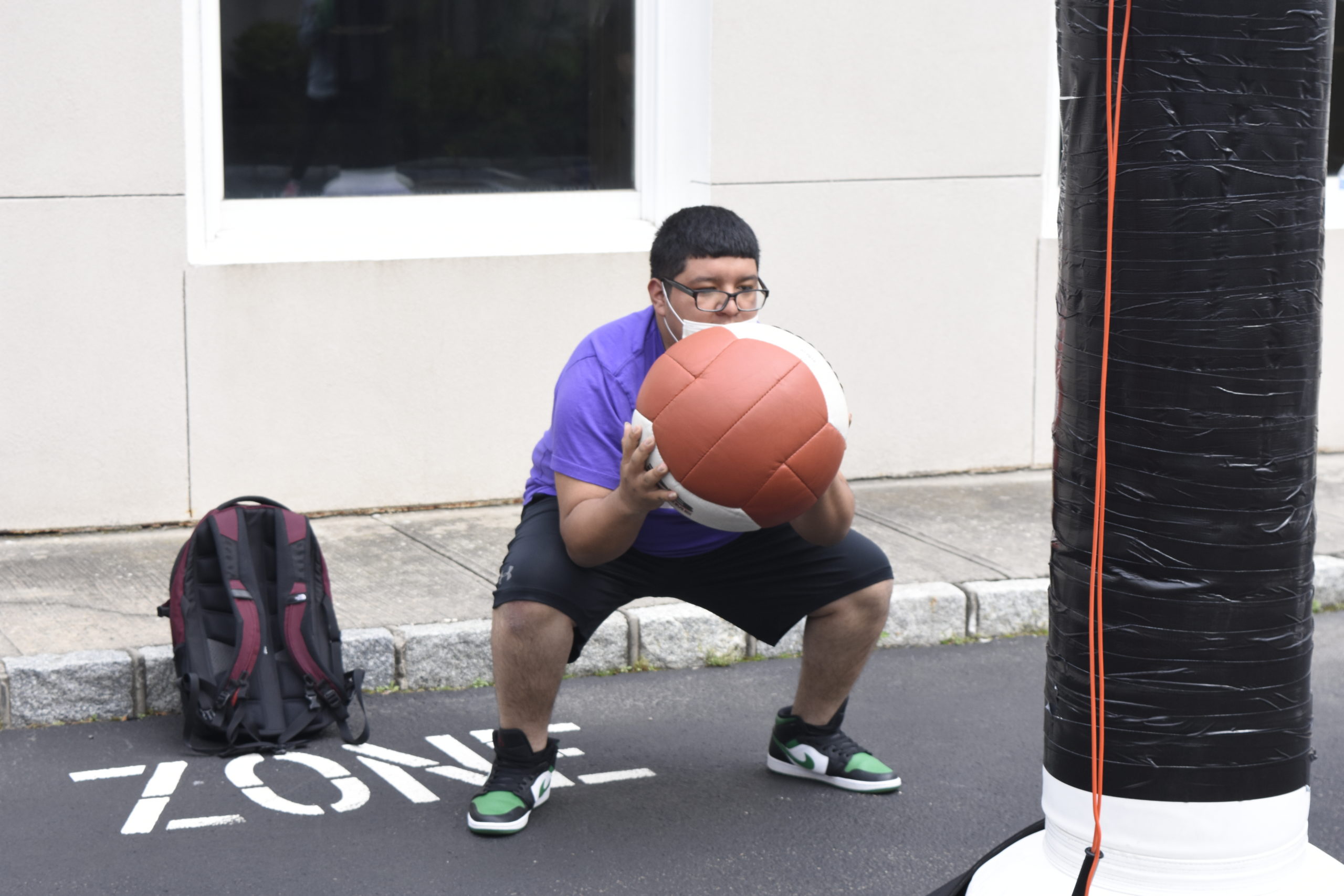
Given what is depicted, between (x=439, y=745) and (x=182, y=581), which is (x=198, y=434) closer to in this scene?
(x=182, y=581)

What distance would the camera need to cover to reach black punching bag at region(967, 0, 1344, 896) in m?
2.50

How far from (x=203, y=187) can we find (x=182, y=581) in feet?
7.67

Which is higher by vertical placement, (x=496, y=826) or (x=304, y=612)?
(x=304, y=612)

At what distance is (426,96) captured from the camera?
6746 mm

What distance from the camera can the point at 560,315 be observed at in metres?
6.69

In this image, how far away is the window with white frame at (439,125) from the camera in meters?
6.43

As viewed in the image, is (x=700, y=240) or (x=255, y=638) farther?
(x=255, y=638)

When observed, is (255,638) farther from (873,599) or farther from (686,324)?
(873,599)

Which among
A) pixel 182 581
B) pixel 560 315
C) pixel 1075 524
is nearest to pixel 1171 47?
pixel 1075 524

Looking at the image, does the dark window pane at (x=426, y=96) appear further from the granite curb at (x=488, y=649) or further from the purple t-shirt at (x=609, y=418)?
the purple t-shirt at (x=609, y=418)

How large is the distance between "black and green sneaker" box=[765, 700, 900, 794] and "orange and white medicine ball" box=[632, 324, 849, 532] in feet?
2.89

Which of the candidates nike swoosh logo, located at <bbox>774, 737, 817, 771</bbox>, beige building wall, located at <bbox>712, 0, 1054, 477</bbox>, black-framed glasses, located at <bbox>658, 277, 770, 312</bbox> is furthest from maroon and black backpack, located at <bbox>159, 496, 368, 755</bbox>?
beige building wall, located at <bbox>712, 0, 1054, 477</bbox>

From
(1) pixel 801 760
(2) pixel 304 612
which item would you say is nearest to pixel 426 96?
(2) pixel 304 612

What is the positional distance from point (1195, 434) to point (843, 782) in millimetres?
1906
